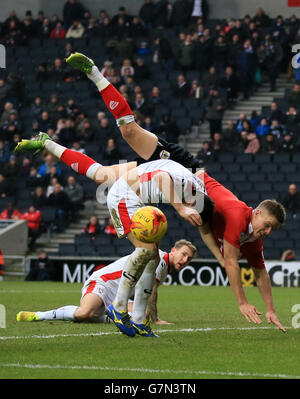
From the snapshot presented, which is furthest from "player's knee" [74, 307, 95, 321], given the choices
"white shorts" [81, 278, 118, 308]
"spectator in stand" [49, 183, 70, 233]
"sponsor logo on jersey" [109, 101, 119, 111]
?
"spectator in stand" [49, 183, 70, 233]

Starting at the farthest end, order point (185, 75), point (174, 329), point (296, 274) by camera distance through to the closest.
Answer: point (185, 75) < point (296, 274) < point (174, 329)

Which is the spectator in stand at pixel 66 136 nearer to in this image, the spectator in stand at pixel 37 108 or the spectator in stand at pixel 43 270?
the spectator in stand at pixel 37 108

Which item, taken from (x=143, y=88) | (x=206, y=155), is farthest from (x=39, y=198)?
(x=143, y=88)

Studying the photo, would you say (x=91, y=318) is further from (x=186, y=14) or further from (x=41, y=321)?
(x=186, y=14)

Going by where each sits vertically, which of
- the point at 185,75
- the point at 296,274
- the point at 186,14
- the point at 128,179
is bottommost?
the point at 296,274

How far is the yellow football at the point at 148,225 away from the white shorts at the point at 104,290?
219 centimetres

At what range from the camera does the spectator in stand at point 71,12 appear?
31.2m

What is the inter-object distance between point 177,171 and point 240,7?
22573 mm

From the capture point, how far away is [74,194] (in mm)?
24891

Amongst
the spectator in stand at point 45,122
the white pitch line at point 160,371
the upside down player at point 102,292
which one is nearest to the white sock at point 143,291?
the upside down player at point 102,292

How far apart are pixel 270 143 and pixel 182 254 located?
46.1ft

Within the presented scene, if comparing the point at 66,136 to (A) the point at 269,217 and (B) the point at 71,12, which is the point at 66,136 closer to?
(B) the point at 71,12

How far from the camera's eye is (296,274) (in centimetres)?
2036
